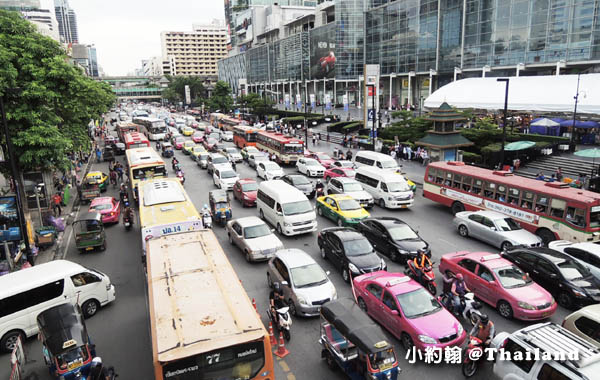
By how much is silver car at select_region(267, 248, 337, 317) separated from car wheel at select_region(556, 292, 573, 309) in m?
7.23

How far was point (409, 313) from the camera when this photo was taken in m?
10.6

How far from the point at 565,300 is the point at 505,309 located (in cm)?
234

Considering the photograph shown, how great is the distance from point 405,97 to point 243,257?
6711 centimetres

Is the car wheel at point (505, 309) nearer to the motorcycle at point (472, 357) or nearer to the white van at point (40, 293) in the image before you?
the motorcycle at point (472, 357)

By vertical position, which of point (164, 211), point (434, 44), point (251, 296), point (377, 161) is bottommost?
point (251, 296)

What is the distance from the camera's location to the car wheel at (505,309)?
12.1 metres

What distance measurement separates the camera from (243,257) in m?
17.3

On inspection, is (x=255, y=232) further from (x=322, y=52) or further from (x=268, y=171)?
(x=322, y=52)

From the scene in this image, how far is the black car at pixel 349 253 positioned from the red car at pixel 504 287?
Result: 267 centimetres

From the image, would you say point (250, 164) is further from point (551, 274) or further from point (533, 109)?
point (533, 109)

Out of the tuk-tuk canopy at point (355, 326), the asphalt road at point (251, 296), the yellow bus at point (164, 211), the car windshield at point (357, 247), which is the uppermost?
the yellow bus at point (164, 211)

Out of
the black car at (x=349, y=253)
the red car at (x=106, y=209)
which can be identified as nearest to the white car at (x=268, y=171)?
the red car at (x=106, y=209)

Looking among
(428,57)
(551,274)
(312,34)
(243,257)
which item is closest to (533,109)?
(428,57)

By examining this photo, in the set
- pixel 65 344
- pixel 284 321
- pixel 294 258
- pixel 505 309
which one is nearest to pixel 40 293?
pixel 65 344
